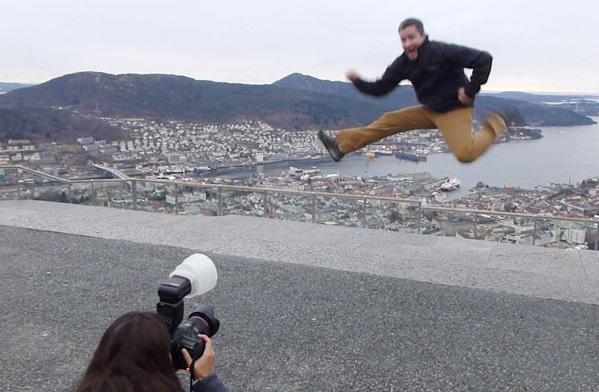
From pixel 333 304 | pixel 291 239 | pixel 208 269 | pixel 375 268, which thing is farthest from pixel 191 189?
pixel 208 269

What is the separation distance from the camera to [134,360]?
1.44m

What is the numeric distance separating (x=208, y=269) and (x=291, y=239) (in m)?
4.48

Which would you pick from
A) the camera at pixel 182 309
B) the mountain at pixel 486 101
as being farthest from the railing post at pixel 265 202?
the camera at pixel 182 309

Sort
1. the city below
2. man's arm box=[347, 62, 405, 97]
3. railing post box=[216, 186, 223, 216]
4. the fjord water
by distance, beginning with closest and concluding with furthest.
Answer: man's arm box=[347, 62, 405, 97]
the city below
the fjord water
railing post box=[216, 186, 223, 216]

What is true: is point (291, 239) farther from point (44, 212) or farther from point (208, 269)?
point (208, 269)

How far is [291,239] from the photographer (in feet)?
21.2

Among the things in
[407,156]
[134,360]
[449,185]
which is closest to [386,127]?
[134,360]

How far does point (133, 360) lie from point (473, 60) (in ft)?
7.38

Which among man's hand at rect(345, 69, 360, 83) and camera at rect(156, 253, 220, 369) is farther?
man's hand at rect(345, 69, 360, 83)

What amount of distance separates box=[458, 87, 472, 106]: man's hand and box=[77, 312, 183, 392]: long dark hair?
2147 mm

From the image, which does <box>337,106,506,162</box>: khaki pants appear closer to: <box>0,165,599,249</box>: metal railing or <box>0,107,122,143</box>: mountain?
<box>0,165,599,249</box>: metal railing

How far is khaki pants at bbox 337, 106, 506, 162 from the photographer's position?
3.07 metres

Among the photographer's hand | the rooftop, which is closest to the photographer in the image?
the photographer's hand

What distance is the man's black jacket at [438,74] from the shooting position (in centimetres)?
287
